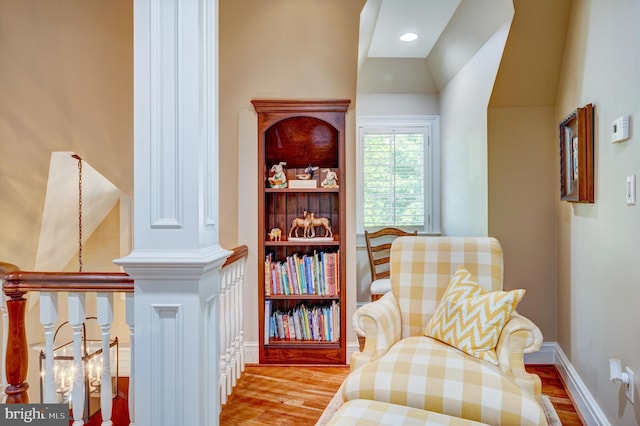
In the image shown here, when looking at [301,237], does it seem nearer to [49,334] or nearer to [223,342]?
[223,342]

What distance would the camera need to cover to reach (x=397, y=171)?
420 cm

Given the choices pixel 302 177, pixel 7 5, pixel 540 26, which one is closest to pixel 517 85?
pixel 540 26

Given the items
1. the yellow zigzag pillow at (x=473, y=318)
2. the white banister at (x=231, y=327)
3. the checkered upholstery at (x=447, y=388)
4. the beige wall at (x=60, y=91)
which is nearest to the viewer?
the checkered upholstery at (x=447, y=388)

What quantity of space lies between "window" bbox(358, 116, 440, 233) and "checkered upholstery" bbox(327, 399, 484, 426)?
9.45 ft

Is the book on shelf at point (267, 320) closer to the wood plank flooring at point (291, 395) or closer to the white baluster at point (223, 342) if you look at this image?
the wood plank flooring at point (291, 395)

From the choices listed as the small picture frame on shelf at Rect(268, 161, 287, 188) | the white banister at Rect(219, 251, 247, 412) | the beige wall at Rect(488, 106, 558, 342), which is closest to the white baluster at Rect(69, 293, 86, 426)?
the white banister at Rect(219, 251, 247, 412)

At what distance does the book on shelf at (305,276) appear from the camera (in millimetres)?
3004

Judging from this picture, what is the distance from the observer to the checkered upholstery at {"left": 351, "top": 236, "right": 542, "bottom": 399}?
1.91 metres

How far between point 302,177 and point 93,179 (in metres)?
1.77

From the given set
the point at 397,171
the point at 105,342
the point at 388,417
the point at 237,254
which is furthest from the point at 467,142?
the point at 105,342

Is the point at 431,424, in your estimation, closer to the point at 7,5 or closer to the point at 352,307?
the point at 352,307

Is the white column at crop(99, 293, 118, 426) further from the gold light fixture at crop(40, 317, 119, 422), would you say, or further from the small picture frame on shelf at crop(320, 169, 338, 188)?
the small picture frame on shelf at crop(320, 169, 338, 188)

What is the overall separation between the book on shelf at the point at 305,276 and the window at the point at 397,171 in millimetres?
1244

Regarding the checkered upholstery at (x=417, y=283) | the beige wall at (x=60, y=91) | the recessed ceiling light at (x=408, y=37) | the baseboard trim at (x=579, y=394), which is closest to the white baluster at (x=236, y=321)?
the checkered upholstery at (x=417, y=283)
